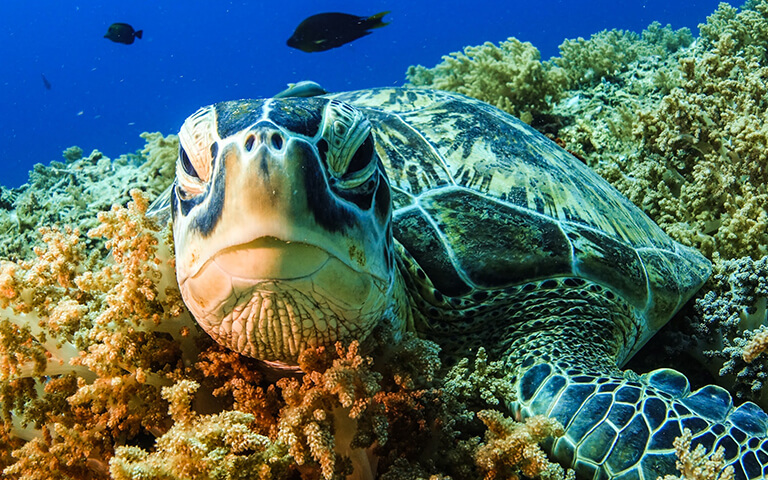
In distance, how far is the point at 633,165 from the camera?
9.40ft

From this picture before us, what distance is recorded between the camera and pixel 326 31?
530cm

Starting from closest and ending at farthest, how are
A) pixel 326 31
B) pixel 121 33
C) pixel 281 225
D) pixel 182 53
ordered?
pixel 281 225 < pixel 326 31 < pixel 121 33 < pixel 182 53

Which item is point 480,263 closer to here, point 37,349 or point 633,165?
point 37,349

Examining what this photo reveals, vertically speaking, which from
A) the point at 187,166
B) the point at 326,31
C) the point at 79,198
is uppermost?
the point at 326,31

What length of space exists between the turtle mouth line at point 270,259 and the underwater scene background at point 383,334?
219 millimetres

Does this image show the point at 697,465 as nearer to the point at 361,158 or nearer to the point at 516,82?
the point at 361,158

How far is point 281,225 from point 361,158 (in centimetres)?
28

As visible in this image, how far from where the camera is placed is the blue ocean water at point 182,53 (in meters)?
69.2

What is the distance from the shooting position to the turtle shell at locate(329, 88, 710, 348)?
146cm

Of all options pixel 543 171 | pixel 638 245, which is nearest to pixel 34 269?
pixel 543 171

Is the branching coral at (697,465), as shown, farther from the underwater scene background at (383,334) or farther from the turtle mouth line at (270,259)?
the turtle mouth line at (270,259)

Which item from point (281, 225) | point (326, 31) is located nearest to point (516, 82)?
point (326, 31)

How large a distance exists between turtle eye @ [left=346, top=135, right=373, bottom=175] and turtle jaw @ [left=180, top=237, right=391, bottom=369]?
0.20 meters

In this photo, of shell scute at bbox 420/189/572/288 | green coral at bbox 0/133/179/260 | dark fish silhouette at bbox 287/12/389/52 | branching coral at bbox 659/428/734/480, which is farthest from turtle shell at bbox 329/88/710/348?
dark fish silhouette at bbox 287/12/389/52
